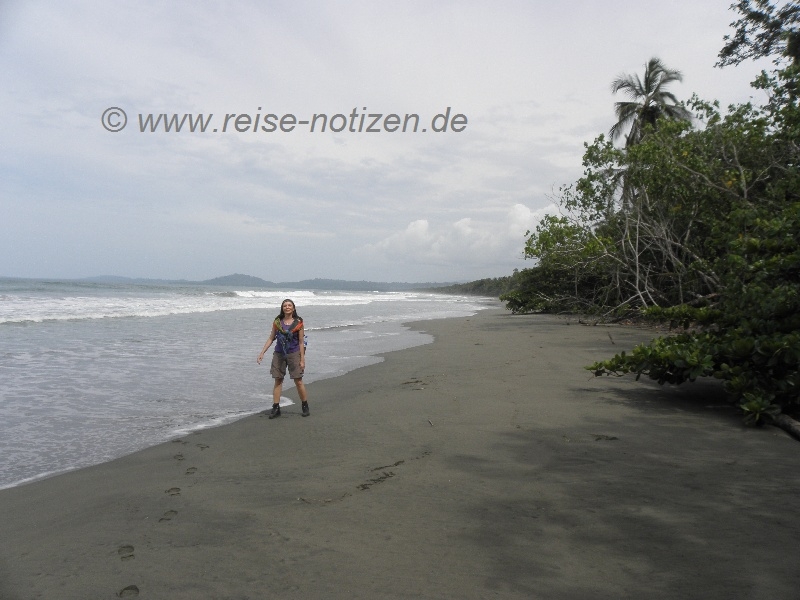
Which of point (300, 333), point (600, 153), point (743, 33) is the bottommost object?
point (300, 333)

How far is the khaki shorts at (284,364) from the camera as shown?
6.82 meters

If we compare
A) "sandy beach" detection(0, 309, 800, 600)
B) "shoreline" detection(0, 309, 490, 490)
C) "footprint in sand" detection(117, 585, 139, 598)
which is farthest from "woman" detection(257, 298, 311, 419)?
"footprint in sand" detection(117, 585, 139, 598)

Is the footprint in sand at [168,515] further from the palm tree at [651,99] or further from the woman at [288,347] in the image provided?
the palm tree at [651,99]

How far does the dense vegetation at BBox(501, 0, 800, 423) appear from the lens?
223 inches

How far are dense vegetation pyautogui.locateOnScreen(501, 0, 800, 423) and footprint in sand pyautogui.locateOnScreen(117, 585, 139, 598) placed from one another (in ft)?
16.3

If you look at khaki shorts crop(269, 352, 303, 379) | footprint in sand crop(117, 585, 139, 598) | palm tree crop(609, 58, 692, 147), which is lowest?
footprint in sand crop(117, 585, 139, 598)

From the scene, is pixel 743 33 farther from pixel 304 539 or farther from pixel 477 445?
pixel 304 539

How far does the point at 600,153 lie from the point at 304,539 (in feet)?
55.2

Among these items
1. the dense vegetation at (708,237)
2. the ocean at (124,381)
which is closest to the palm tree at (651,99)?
the dense vegetation at (708,237)

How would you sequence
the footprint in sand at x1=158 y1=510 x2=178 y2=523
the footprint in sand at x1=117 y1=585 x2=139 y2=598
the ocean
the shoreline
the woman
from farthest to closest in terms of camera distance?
1. the woman
2. the ocean
3. the shoreline
4. the footprint in sand at x1=158 y1=510 x2=178 y2=523
5. the footprint in sand at x1=117 y1=585 x2=139 y2=598

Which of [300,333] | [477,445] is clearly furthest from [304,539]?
[300,333]

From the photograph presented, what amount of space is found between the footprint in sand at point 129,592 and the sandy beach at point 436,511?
0.04 feet

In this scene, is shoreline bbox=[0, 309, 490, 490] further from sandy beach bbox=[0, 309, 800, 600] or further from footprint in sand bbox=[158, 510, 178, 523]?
footprint in sand bbox=[158, 510, 178, 523]

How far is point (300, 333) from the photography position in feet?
22.7
